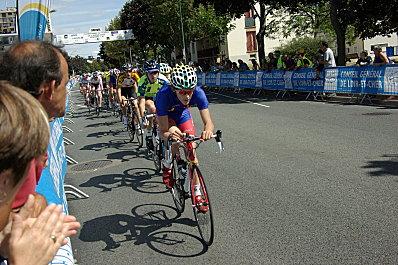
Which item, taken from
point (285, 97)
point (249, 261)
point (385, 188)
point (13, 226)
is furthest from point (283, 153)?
point (285, 97)

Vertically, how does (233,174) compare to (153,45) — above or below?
below

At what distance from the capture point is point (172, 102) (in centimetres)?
608

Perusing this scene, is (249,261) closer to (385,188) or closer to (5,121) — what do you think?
(385,188)

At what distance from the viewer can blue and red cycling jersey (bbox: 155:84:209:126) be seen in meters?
5.88

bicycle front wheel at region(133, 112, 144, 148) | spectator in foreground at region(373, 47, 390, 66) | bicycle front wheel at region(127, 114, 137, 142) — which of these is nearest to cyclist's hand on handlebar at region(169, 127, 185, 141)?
bicycle front wheel at region(133, 112, 144, 148)

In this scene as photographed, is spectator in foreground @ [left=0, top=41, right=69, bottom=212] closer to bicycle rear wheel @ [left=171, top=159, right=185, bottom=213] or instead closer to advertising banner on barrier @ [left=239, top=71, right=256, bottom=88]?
bicycle rear wheel @ [left=171, top=159, right=185, bottom=213]

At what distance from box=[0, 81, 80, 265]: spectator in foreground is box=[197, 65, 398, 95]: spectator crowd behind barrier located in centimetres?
1383

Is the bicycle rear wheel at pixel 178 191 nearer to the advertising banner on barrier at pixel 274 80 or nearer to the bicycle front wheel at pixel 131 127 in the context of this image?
the bicycle front wheel at pixel 131 127

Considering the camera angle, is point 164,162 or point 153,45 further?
point 153,45

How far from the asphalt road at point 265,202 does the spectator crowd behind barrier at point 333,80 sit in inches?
124

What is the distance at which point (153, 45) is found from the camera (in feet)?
238

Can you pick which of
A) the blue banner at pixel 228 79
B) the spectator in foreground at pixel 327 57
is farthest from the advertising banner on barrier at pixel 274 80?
the blue banner at pixel 228 79

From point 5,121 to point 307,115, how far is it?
13095 mm

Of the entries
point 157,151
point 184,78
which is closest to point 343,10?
point 157,151
